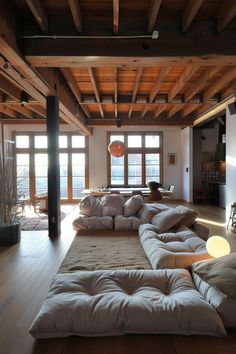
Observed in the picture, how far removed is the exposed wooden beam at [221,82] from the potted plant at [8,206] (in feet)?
14.9

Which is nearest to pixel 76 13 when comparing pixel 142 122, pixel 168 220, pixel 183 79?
pixel 183 79

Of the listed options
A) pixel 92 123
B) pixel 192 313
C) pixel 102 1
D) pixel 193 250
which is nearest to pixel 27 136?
pixel 92 123

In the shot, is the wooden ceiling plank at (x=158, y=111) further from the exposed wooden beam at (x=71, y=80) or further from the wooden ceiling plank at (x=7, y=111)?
the wooden ceiling plank at (x=7, y=111)

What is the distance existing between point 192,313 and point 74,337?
0.90 meters

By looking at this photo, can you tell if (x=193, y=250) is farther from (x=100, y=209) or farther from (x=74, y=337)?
(x=100, y=209)

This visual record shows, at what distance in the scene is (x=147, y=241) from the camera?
12.1ft

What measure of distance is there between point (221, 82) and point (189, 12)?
2.88 m

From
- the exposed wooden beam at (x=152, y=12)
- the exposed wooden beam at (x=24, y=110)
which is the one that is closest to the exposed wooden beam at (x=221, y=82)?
the exposed wooden beam at (x=152, y=12)

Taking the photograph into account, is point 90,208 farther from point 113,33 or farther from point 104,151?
point 104,151

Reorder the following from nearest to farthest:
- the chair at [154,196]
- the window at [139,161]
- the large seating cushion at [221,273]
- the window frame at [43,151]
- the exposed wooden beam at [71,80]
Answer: the large seating cushion at [221,273], the exposed wooden beam at [71,80], the chair at [154,196], the window frame at [43,151], the window at [139,161]

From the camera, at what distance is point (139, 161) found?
452 inches

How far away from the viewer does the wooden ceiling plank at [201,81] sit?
4998 millimetres

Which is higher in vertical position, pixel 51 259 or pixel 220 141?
pixel 220 141

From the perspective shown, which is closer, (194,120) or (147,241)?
(147,241)
